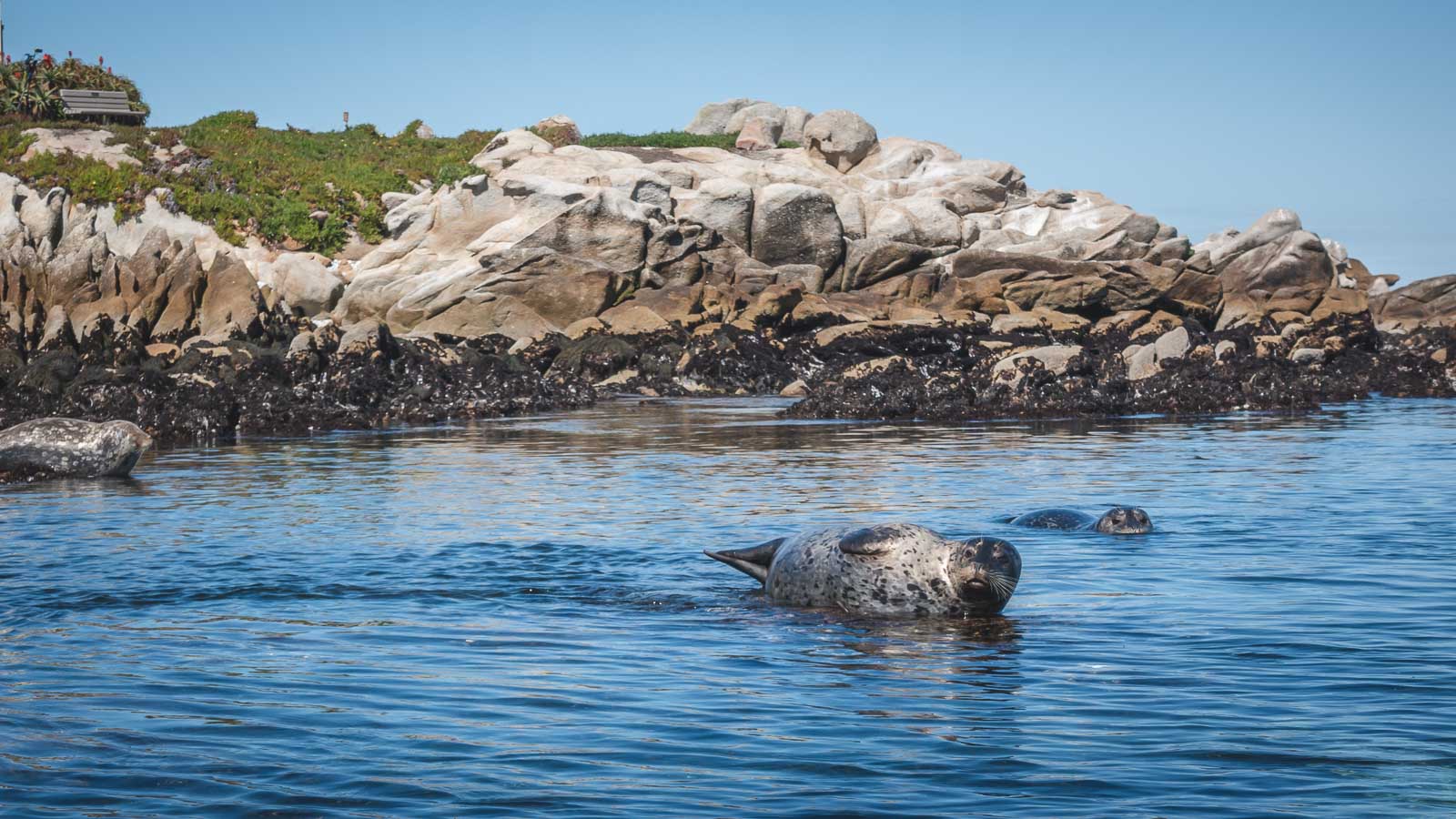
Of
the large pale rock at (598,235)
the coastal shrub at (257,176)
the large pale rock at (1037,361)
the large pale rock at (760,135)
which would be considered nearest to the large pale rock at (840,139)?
the large pale rock at (760,135)

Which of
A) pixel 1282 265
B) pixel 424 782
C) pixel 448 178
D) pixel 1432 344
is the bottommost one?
pixel 424 782

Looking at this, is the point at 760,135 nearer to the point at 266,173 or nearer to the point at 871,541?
the point at 266,173

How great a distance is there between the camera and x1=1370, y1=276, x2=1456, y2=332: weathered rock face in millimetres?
60812

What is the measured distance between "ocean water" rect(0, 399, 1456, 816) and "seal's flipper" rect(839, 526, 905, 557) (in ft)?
1.62

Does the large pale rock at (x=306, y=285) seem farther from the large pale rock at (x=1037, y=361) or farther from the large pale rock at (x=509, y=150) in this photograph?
the large pale rock at (x=1037, y=361)

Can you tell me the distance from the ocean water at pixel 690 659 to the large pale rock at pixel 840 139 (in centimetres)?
5422

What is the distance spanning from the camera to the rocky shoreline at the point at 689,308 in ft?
94.3

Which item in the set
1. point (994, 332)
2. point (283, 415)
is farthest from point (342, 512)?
point (994, 332)

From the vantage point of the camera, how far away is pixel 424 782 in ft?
18.1

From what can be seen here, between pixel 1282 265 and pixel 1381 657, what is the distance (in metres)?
48.8

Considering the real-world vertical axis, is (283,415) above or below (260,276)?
below

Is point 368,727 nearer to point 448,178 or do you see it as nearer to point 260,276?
point 260,276

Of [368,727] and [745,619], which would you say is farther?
[745,619]

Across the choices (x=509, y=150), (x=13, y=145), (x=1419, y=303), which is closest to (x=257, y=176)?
(x=13, y=145)
